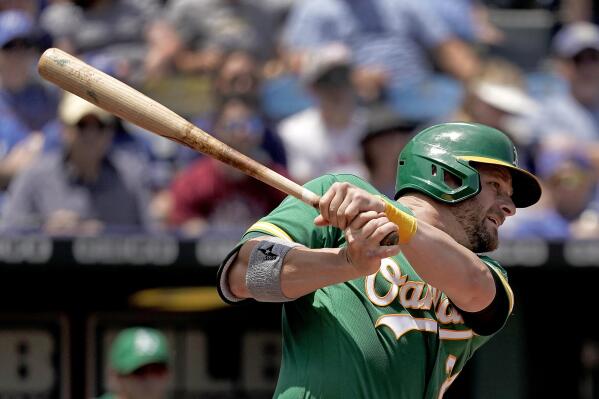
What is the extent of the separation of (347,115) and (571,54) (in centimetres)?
155

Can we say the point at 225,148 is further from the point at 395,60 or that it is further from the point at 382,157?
the point at 395,60

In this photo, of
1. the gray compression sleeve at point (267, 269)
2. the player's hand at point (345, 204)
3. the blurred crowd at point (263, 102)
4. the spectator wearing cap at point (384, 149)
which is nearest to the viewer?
the player's hand at point (345, 204)

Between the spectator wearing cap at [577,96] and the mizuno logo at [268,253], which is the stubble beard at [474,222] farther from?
the spectator wearing cap at [577,96]

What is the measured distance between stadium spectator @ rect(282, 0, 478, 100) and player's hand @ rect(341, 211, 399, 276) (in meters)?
4.79

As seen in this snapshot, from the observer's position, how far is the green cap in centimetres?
557

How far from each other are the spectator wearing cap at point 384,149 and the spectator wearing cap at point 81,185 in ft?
3.96

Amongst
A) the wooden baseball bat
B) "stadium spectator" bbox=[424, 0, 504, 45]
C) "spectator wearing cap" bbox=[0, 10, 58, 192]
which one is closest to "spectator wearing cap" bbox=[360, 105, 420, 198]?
"stadium spectator" bbox=[424, 0, 504, 45]

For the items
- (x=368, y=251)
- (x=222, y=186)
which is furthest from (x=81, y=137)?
(x=368, y=251)

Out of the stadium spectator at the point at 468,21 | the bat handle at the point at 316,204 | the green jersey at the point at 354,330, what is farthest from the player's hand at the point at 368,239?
the stadium spectator at the point at 468,21

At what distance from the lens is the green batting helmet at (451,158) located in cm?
328

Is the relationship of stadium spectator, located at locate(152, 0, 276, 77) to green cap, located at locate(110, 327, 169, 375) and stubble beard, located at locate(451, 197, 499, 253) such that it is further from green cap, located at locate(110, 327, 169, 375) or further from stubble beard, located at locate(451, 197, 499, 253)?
stubble beard, located at locate(451, 197, 499, 253)

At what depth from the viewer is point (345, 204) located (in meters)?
2.86

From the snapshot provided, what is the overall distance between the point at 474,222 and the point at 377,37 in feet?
15.1

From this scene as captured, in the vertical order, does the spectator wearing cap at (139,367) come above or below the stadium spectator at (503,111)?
below
